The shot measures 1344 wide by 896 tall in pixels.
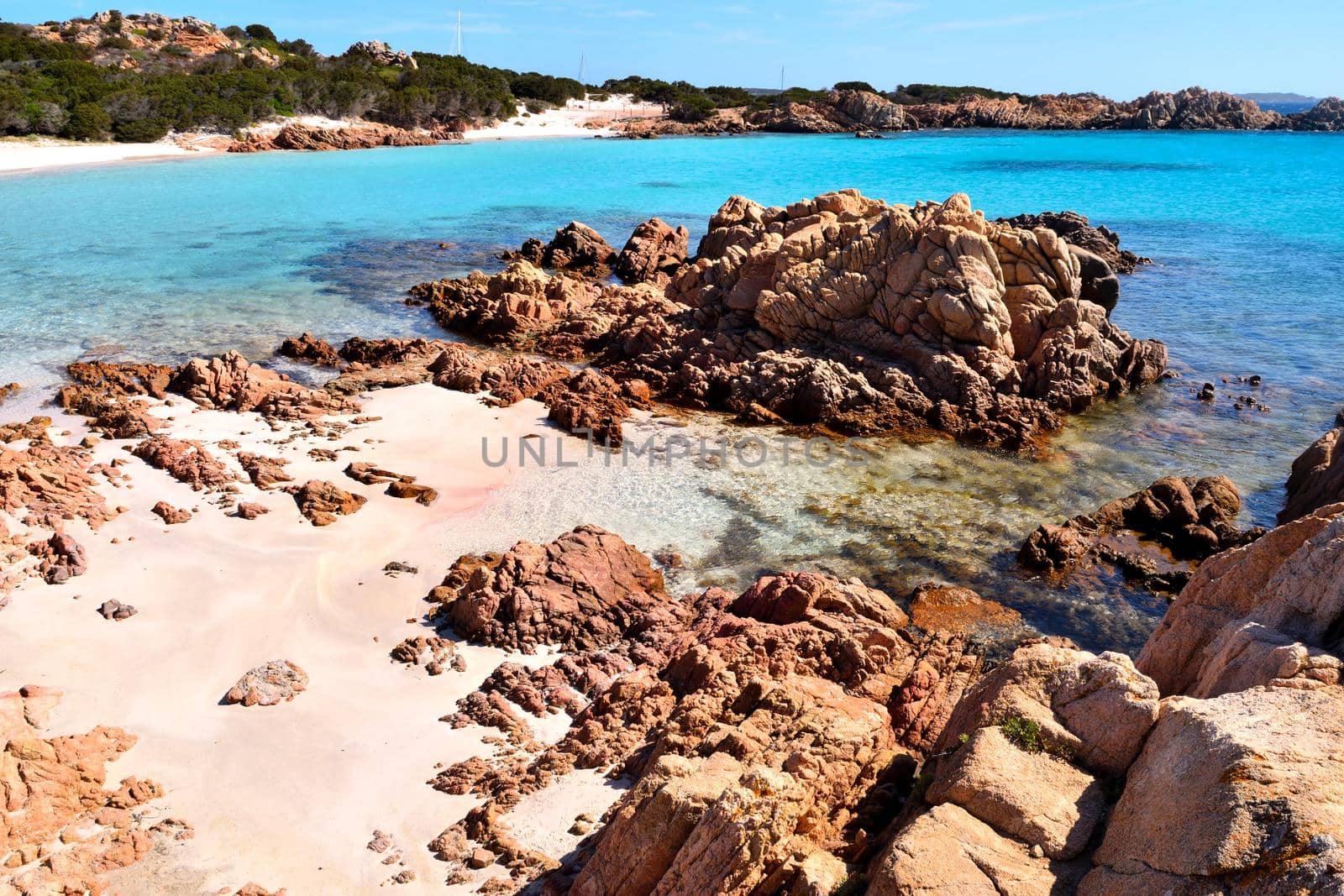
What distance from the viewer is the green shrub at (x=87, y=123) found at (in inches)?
2623

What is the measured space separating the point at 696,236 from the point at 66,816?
37.4 meters

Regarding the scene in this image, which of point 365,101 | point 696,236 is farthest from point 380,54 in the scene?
point 696,236

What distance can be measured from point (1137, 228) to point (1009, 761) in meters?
50.3

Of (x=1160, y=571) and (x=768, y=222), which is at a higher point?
(x=768, y=222)

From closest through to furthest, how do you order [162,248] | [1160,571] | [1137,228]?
[1160,571]
[162,248]
[1137,228]

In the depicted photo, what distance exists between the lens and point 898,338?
836 inches

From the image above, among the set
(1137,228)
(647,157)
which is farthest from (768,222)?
(647,157)

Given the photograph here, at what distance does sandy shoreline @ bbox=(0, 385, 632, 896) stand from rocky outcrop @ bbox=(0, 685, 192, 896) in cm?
17

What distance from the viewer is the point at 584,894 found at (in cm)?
682

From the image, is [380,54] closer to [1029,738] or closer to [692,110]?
[692,110]

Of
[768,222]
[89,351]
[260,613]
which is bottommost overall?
[260,613]

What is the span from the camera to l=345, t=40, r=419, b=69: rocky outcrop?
106375 mm

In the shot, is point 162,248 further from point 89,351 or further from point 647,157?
point 647,157

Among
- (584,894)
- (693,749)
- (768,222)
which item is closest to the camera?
(584,894)
